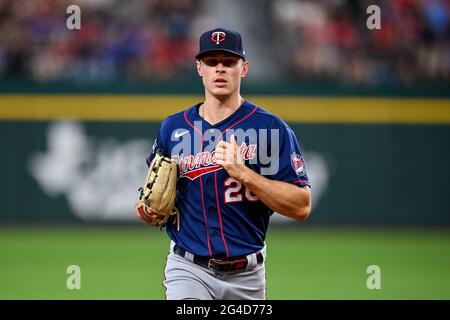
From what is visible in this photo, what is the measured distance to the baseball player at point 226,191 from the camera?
16.8ft

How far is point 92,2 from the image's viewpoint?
49.6 ft

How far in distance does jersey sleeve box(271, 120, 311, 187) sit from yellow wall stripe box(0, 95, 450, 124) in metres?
8.46

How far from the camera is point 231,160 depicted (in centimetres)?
493

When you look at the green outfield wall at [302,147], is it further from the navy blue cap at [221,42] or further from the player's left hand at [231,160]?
the player's left hand at [231,160]

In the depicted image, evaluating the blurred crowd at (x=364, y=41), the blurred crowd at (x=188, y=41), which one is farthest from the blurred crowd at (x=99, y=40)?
the blurred crowd at (x=364, y=41)

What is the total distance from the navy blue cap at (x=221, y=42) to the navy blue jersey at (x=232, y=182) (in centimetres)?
39

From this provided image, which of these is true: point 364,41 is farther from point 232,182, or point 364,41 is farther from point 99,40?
point 232,182

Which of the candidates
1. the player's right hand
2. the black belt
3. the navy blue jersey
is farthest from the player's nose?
the black belt

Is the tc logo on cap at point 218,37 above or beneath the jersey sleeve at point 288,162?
above

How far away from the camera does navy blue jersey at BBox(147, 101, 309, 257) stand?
16.9 ft

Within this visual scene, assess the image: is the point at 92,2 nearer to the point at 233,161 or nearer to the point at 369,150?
the point at 369,150

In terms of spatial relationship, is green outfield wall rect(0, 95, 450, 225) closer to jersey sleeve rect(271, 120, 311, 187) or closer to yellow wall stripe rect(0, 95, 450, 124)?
yellow wall stripe rect(0, 95, 450, 124)
